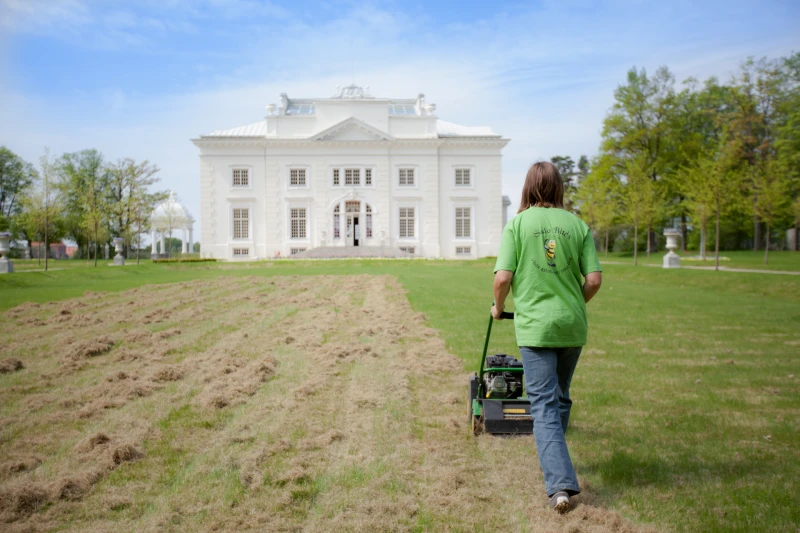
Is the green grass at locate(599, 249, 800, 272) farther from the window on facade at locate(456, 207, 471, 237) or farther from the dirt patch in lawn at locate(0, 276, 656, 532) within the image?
the dirt patch in lawn at locate(0, 276, 656, 532)

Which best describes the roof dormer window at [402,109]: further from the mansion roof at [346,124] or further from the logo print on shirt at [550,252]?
the logo print on shirt at [550,252]

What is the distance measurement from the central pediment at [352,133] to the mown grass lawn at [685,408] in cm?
3752

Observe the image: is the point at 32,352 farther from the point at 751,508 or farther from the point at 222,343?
the point at 751,508

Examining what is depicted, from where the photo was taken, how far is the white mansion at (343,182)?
1965 inches

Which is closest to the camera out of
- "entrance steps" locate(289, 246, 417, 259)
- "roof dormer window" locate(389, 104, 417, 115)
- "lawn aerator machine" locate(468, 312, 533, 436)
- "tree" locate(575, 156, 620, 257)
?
"lawn aerator machine" locate(468, 312, 533, 436)

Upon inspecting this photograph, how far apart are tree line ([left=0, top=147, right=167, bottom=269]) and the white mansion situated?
666 cm

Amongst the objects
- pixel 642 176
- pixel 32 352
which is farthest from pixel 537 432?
pixel 642 176

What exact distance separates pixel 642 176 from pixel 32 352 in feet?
116

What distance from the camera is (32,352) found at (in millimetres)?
7988

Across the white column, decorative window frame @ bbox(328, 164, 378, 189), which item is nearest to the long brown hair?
the white column

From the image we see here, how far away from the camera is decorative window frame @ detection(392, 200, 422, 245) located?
50.6m

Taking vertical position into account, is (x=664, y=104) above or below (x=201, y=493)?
above

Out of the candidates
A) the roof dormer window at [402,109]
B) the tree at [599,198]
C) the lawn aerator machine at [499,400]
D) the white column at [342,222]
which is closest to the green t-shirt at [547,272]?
the lawn aerator machine at [499,400]

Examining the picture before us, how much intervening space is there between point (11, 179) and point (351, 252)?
42.7 metres
